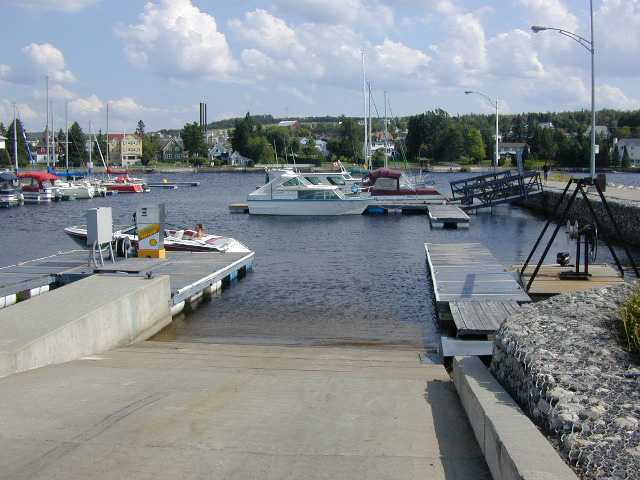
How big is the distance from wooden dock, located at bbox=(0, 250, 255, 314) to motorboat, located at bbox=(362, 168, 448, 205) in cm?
2813

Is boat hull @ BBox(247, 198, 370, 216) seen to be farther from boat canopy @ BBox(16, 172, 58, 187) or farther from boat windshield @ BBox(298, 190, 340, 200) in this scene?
boat canopy @ BBox(16, 172, 58, 187)

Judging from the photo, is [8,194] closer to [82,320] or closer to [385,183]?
[385,183]

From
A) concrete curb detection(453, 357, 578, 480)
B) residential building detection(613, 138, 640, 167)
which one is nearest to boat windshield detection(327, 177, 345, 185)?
concrete curb detection(453, 357, 578, 480)

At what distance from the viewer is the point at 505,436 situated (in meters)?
4.99

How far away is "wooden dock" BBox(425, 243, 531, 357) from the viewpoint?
36.6 ft

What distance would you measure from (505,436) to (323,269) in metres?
18.6

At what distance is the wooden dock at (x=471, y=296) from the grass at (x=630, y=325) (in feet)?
6.97

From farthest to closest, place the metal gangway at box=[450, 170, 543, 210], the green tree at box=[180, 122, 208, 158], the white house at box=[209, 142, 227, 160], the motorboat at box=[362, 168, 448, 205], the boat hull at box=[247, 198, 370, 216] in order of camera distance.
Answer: the white house at box=[209, 142, 227, 160]
the green tree at box=[180, 122, 208, 158]
the motorboat at box=[362, 168, 448, 205]
the metal gangway at box=[450, 170, 543, 210]
the boat hull at box=[247, 198, 370, 216]

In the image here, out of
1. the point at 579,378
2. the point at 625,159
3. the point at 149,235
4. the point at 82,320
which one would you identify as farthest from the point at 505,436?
the point at 625,159

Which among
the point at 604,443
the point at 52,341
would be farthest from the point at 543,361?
the point at 52,341

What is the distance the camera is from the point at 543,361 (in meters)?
6.02

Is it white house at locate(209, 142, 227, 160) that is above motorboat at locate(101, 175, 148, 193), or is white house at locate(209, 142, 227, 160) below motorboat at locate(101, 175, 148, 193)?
above

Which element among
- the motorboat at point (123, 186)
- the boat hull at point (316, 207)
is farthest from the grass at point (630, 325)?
the motorboat at point (123, 186)

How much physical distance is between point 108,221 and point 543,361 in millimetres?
13008
